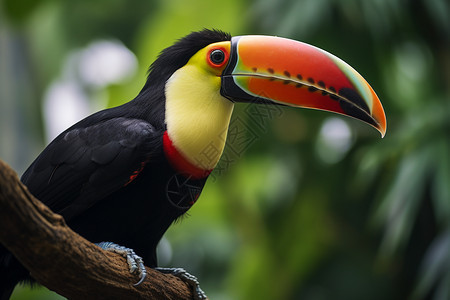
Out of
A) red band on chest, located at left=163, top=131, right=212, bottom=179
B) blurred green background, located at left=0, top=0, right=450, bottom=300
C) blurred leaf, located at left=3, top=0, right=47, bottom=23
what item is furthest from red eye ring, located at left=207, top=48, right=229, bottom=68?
blurred leaf, located at left=3, top=0, right=47, bottom=23

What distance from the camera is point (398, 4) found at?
5090 mm

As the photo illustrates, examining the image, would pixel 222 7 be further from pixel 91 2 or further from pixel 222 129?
pixel 222 129

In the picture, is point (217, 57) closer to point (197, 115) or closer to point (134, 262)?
point (197, 115)

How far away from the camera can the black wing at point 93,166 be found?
2406 mm

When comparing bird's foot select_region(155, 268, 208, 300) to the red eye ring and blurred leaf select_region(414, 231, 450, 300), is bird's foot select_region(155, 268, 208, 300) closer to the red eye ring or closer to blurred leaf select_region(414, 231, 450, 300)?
the red eye ring

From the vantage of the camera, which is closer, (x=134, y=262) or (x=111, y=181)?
(x=134, y=262)

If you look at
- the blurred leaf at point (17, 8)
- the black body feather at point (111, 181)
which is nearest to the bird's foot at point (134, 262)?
the black body feather at point (111, 181)

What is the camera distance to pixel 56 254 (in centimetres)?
186

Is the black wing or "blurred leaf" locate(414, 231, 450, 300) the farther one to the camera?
"blurred leaf" locate(414, 231, 450, 300)

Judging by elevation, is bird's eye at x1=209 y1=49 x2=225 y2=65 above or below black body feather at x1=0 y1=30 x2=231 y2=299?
above

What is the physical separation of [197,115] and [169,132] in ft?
0.46

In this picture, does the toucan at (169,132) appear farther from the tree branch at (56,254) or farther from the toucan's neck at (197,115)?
the tree branch at (56,254)

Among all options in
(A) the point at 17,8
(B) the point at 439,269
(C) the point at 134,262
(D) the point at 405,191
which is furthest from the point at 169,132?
(A) the point at 17,8

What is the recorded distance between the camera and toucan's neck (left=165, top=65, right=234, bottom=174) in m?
2.49
